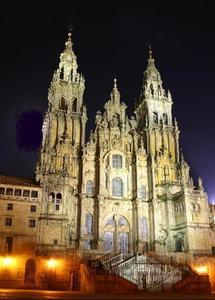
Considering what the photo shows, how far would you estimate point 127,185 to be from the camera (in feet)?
193

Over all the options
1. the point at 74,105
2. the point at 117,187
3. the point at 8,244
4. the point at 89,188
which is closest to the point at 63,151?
the point at 89,188

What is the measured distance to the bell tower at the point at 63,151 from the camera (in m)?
47.8

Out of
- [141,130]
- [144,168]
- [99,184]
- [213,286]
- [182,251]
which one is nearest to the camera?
[213,286]

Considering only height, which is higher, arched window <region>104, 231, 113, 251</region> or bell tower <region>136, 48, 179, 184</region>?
bell tower <region>136, 48, 179, 184</region>

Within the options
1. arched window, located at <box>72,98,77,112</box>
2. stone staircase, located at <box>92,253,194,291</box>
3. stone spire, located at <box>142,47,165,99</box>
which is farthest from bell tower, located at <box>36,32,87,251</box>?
stone spire, located at <box>142,47,165,99</box>

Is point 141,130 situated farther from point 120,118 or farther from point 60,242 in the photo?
point 60,242

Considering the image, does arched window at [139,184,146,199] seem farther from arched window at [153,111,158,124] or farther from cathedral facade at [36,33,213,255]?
arched window at [153,111,158,124]

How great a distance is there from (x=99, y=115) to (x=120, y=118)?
4.20 m

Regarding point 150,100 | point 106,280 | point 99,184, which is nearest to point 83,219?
point 99,184

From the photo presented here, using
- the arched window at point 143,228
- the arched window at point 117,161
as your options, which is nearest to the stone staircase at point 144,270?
the arched window at point 143,228

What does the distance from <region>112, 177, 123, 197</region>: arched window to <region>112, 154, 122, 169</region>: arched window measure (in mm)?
2313

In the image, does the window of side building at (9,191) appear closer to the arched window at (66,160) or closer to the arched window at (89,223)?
the arched window at (66,160)

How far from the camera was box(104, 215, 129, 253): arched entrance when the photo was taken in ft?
176

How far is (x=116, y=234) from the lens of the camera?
54406 millimetres
